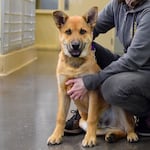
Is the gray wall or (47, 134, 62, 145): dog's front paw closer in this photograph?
(47, 134, 62, 145): dog's front paw

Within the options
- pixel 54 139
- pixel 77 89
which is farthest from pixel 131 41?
pixel 54 139

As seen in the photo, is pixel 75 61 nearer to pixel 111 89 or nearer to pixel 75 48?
pixel 75 48

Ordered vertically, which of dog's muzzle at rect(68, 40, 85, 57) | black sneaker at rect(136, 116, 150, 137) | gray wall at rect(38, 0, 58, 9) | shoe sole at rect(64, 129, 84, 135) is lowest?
shoe sole at rect(64, 129, 84, 135)

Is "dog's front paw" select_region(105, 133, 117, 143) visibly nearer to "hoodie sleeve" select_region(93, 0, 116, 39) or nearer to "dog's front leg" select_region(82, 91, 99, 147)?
"dog's front leg" select_region(82, 91, 99, 147)

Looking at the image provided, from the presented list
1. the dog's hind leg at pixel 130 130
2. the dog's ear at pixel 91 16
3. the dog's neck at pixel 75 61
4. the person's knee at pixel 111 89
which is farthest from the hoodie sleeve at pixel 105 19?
the dog's hind leg at pixel 130 130

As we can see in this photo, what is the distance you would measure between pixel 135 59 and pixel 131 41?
0.52 feet

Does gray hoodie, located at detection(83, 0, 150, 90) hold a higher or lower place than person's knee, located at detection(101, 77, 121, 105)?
higher

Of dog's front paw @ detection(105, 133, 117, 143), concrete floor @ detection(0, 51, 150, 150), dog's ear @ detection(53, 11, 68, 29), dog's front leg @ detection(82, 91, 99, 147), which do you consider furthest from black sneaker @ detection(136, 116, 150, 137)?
dog's ear @ detection(53, 11, 68, 29)

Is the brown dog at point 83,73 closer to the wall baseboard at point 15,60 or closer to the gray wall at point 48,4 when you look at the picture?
the wall baseboard at point 15,60

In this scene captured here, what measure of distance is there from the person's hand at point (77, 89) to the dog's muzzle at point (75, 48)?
0.43ft

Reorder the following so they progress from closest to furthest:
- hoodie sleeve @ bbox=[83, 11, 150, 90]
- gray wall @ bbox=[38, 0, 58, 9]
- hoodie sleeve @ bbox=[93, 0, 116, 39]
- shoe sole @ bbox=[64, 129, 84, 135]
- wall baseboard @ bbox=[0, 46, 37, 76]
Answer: hoodie sleeve @ bbox=[83, 11, 150, 90] < shoe sole @ bbox=[64, 129, 84, 135] < hoodie sleeve @ bbox=[93, 0, 116, 39] < wall baseboard @ bbox=[0, 46, 37, 76] < gray wall @ bbox=[38, 0, 58, 9]

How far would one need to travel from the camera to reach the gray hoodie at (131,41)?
1.79 metres

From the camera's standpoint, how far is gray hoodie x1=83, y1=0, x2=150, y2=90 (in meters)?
1.79

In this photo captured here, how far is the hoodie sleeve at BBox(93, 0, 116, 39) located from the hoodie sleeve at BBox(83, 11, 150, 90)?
38 cm
